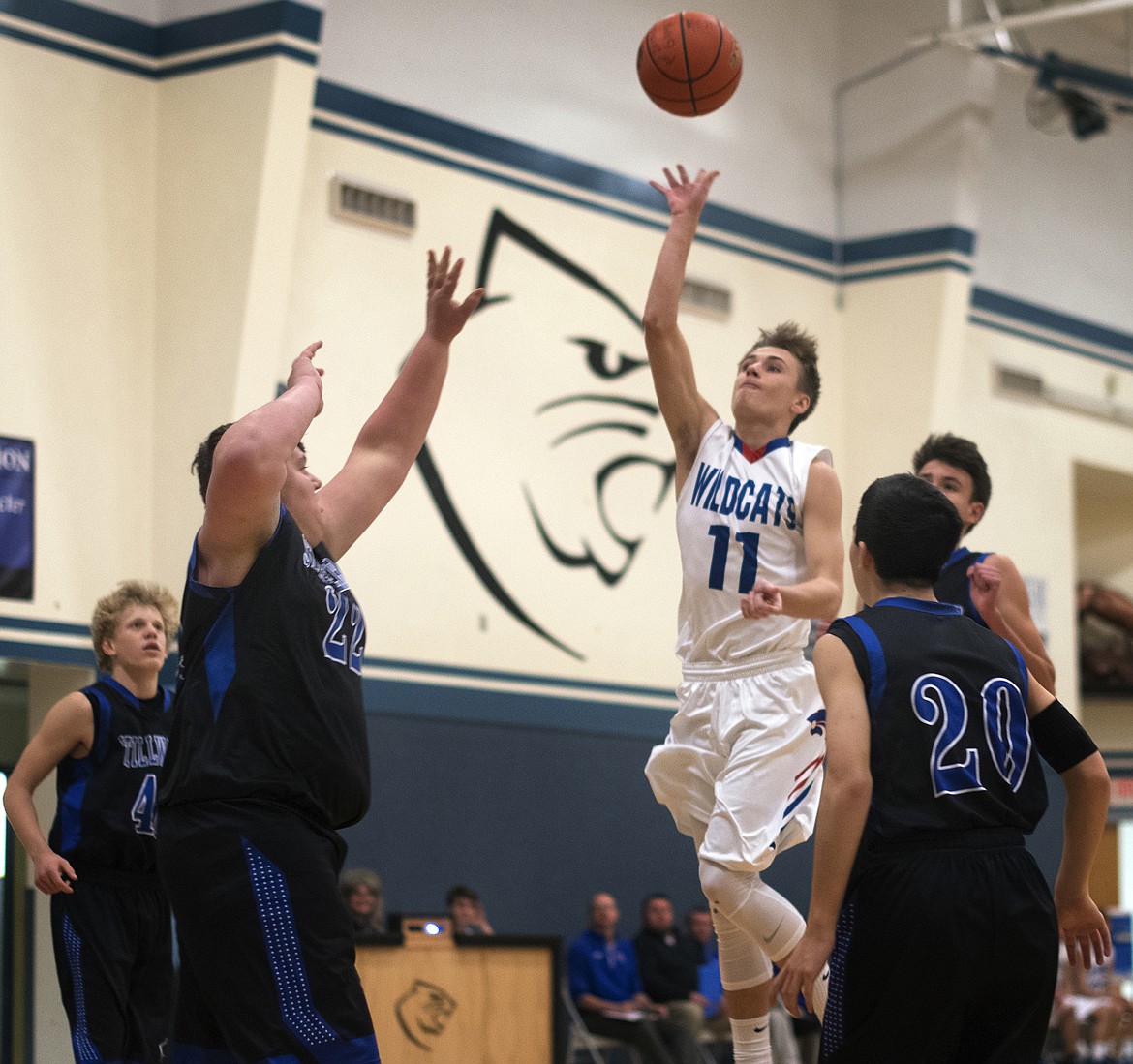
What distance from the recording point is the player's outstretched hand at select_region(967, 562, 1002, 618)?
209 inches

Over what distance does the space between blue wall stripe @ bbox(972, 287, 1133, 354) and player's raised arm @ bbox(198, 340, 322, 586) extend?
12.5 metres

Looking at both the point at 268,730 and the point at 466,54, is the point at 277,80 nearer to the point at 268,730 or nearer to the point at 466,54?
the point at 466,54

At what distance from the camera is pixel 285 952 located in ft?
11.2

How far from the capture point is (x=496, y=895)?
11.3m

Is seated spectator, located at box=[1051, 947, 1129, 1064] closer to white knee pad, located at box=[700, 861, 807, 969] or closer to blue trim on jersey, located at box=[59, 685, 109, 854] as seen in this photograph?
white knee pad, located at box=[700, 861, 807, 969]

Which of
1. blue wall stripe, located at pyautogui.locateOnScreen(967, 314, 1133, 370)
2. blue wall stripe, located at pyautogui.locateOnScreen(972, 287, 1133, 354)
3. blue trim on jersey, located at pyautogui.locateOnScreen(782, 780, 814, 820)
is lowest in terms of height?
blue trim on jersey, located at pyautogui.locateOnScreen(782, 780, 814, 820)

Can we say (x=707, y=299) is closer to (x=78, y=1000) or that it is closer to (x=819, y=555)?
(x=819, y=555)

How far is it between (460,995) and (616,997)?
3183mm

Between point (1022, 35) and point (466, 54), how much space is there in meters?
6.46

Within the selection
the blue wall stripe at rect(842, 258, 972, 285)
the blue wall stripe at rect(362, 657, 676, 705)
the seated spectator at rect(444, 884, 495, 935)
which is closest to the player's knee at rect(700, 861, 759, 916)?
the seated spectator at rect(444, 884, 495, 935)

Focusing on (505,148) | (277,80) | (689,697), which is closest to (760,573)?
(689,697)

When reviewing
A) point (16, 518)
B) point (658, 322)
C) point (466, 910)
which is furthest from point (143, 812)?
point (466, 910)

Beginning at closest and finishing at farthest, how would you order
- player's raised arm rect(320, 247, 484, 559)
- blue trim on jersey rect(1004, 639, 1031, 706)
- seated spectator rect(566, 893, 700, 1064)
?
blue trim on jersey rect(1004, 639, 1031, 706)
player's raised arm rect(320, 247, 484, 559)
seated spectator rect(566, 893, 700, 1064)

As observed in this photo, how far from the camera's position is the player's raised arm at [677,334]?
547 cm
